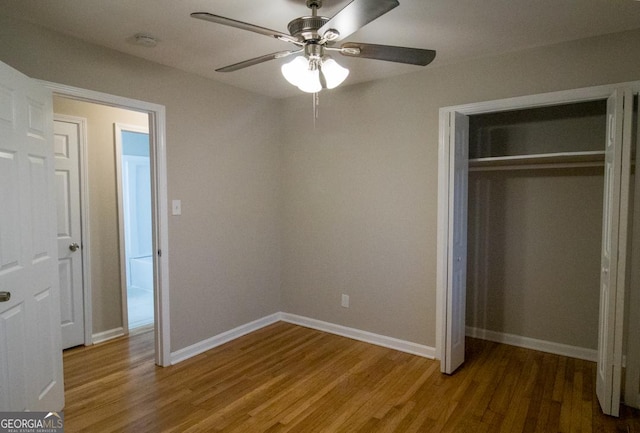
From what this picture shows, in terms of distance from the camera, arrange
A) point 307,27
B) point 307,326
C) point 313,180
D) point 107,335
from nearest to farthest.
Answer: point 307,27, point 107,335, point 313,180, point 307,326

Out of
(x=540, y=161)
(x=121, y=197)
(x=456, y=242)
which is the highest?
(x=540, y=161)

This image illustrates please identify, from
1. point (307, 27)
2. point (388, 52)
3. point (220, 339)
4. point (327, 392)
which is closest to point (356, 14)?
point (307, 27)

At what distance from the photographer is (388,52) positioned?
1.94m

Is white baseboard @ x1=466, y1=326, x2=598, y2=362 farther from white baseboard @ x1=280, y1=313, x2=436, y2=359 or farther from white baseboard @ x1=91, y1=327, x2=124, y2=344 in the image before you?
white baseboard @ x1=91, y1=327, x2=124, y2=344

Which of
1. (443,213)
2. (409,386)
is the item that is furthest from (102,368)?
(443,213)

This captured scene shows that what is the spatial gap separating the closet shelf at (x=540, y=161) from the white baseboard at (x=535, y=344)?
1534 millimetres

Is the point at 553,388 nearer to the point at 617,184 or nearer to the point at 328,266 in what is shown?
the point at 617,184

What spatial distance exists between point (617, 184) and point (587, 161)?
0.87m

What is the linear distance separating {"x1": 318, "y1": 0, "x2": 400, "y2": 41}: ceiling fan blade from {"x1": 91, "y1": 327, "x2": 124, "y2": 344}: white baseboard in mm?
3475

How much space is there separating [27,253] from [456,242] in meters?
2.81

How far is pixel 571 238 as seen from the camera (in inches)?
126

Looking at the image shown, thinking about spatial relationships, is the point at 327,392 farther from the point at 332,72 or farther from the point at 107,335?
the point at 107,335

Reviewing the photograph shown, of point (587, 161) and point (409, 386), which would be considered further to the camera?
point (587, 161)
